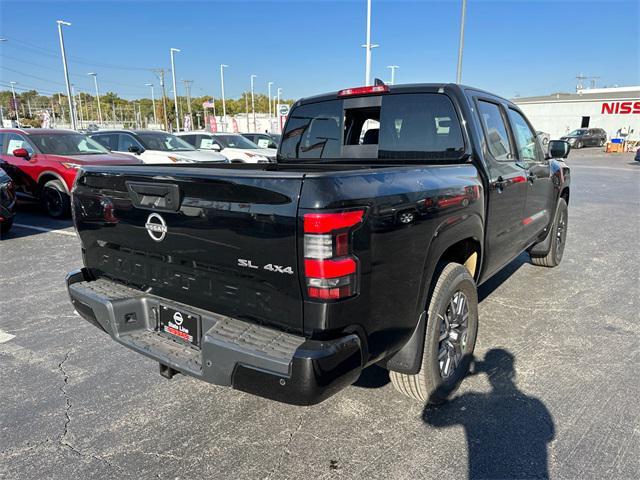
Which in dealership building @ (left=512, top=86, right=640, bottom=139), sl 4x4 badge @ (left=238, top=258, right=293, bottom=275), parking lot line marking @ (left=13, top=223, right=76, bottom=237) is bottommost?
parking lot line marking @ (left=13, top=223, right=76, bottom=237)

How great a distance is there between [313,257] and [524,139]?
3400mm

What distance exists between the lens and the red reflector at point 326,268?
1848mm

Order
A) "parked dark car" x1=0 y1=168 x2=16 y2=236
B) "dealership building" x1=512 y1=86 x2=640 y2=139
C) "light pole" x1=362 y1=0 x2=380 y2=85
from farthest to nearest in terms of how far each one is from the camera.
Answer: "dealership building" x1=512 y1=86 x2=640 y2=139, "light pole" x1=362 y1=0 x2=380 y2=85, "parked dark car" x1=0 y1=168 x2=16 y2=236

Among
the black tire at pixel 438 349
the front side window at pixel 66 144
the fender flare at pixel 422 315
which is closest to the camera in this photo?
the fender flare at pixel 422 315

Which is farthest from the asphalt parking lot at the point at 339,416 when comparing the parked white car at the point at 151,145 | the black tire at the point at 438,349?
the parked white car at the point at 151,145

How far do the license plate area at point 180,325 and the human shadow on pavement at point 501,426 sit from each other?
1.48 m

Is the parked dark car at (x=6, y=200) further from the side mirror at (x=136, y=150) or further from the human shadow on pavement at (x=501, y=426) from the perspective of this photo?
the human shadow on pavement at (x=501, y=426)

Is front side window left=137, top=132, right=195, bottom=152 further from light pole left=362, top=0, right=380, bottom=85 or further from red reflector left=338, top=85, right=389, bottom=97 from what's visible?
light pole left=362, top=0, right=380, bottom=85

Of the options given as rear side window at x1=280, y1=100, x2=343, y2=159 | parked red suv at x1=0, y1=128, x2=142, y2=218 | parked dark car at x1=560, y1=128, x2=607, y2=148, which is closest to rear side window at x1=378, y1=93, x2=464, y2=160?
rear side window at x1=280, y1=100, x2=343, y2=159

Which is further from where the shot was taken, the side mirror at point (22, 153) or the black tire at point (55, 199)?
the black tire at point (55, 199)

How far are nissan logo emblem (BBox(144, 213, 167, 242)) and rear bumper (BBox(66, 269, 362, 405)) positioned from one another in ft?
1.24

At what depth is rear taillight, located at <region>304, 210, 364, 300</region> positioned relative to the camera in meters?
1.81

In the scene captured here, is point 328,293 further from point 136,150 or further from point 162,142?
point 162,142

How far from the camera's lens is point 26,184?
352 inches
